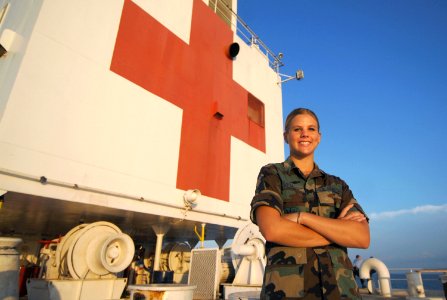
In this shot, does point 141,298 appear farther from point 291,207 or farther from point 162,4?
point 162,4

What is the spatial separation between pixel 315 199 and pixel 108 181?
4.88m

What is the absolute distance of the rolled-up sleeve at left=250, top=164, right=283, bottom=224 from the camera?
58.1 inches

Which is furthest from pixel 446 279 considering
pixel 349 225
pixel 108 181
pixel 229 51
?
pixel 229 51

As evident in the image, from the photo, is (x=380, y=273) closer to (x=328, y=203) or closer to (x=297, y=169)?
(x=328, y=203)

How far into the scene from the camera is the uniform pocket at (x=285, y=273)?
131 centimetres

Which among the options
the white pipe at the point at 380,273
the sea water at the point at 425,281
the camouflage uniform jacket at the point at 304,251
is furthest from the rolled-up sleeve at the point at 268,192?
the white pipe at the point at 380,273

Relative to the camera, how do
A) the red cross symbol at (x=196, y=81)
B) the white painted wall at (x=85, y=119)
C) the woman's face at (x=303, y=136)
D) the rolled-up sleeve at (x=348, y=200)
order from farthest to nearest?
the red cross symbol at (x=196, y=81) → the white painted wall at (x=85, y=119) → the woman's face at (x=303, y=136) → the rolled-up sleeve at (x=348, y=200)

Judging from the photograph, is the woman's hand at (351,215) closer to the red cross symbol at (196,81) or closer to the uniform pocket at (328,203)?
the uniform pocket at (328,203)

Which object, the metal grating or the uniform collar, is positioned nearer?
the uniform collar

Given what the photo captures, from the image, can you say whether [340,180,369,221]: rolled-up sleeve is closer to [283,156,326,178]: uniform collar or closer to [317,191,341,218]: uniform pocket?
[317,191,341,218]: uniform pocket

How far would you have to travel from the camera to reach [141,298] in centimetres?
334

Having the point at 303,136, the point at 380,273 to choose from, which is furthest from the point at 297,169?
the point at 380,273

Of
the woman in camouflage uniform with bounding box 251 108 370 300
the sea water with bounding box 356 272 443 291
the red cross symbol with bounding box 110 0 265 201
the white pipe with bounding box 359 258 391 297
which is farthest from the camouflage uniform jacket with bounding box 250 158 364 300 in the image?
the white pipe with bounding box 359 258 391 297

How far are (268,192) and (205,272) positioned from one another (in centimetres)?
529
